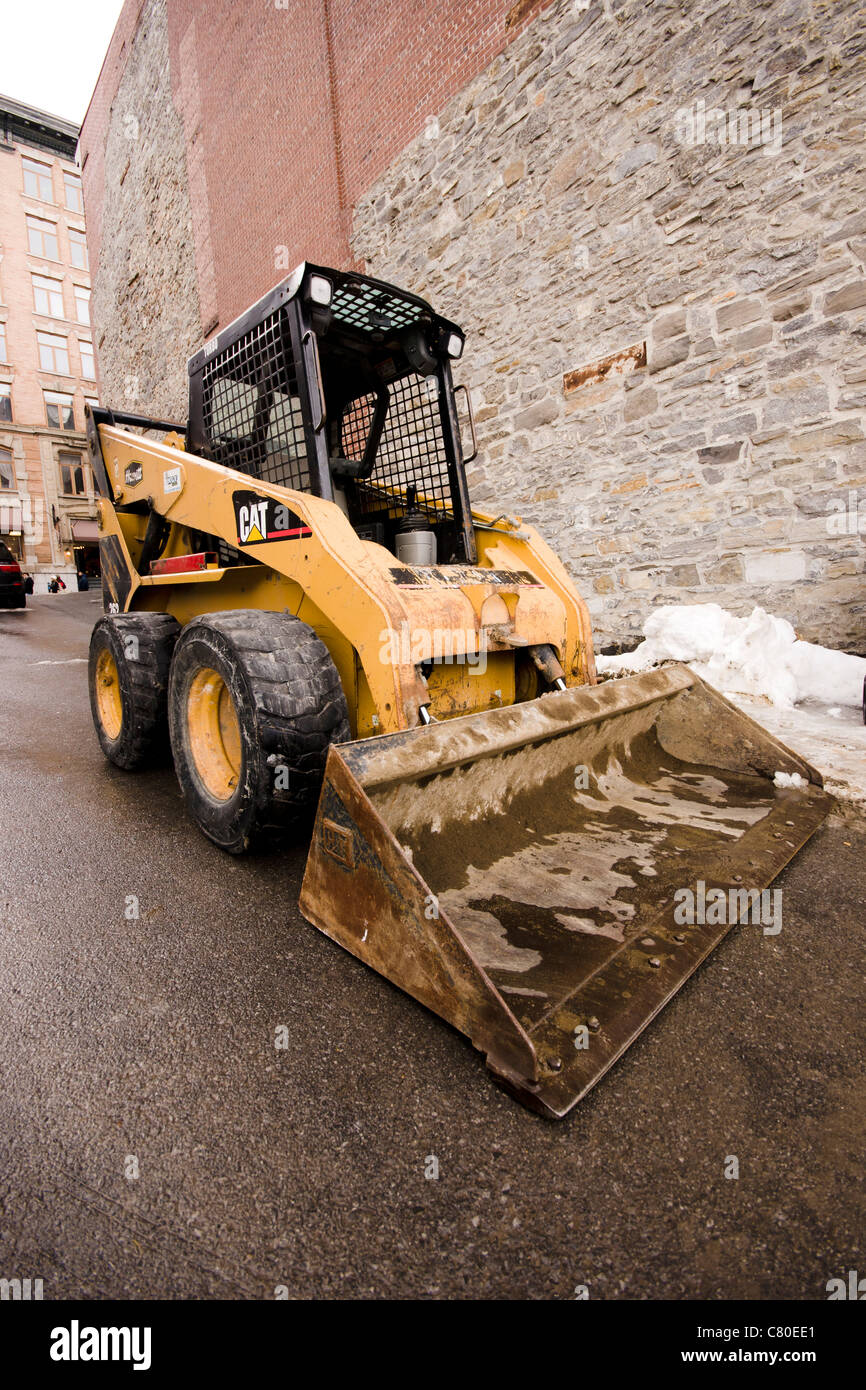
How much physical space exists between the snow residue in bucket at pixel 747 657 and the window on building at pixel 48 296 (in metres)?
43.1

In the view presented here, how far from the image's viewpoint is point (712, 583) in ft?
18.1

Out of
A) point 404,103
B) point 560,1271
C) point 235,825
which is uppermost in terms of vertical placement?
point 404,103

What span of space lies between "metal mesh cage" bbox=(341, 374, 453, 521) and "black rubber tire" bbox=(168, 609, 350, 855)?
149cm

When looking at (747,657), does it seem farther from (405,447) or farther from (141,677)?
(141,677)

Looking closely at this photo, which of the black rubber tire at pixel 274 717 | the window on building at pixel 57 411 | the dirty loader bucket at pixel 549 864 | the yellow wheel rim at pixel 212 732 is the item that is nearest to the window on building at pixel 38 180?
the window on building at pixel 57 411

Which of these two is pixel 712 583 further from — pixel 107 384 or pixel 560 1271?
pixel 107 384

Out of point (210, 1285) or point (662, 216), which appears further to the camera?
point (662, 216)

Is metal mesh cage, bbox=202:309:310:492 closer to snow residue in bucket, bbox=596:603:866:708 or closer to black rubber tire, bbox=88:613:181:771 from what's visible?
black rubber tire, bbox=88:613:181:771

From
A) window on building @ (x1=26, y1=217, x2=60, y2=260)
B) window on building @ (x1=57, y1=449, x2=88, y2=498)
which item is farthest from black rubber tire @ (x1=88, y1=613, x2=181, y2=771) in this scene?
window on building @ (x1=26, y1=217, x2=60, y2=260)

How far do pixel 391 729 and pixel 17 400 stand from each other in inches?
1632

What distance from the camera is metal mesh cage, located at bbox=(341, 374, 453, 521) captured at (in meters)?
3.69

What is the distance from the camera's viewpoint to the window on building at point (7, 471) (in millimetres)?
32812

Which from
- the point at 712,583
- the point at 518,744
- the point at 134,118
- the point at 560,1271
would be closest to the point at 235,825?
the point at 518,744

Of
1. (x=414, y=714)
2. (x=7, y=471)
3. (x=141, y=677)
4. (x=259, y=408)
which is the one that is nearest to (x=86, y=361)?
(x=7, y=471)
